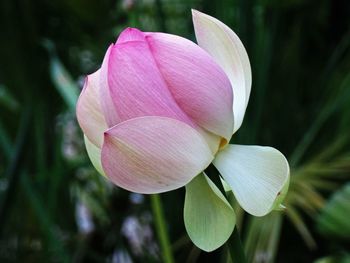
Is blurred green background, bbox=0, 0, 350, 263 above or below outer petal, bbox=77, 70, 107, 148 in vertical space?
below

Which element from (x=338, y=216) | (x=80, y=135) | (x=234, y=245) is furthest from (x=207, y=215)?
(x=80, y=135)

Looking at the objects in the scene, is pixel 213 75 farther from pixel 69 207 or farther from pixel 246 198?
pixel 69 207

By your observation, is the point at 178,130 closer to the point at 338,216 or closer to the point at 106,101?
the point at 106,101

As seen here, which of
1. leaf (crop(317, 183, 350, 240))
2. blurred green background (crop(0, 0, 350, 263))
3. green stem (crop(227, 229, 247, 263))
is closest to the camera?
green stem (crop(227, 229, 247, 263))

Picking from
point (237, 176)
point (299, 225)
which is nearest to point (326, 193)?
point (299, 225)

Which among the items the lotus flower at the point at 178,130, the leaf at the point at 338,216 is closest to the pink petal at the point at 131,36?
the lotus flower at the point at 178,130

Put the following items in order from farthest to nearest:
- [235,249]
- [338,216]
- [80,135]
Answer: [80,135] < [338,216] < [235,249]

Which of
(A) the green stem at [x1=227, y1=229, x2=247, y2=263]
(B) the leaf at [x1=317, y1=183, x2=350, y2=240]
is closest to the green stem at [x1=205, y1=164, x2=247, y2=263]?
(A) the green stem at [x1=227, y1=229, x2=247, y2=263]

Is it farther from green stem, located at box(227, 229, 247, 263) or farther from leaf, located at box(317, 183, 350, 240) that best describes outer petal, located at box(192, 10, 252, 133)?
leaf, located at box(317, 183, 350, 240)
